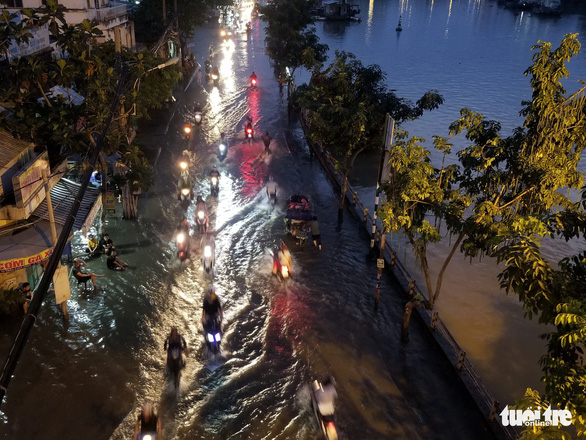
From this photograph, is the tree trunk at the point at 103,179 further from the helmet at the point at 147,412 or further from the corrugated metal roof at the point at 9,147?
the helmet at the point at 147,412

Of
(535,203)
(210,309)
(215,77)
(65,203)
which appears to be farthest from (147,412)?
(215,77)

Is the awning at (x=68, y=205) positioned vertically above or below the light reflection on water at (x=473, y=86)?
above

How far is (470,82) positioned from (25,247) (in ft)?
206

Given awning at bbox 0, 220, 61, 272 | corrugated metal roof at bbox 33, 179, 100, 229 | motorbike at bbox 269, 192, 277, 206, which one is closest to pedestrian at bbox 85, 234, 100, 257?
corrugated metal roof at bbox 33, 179, 100, 229

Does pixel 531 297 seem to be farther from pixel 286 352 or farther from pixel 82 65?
pixel 82 65

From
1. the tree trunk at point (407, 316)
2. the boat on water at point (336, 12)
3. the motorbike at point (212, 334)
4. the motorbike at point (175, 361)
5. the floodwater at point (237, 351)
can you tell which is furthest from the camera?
the boat on water at point (336, 12)

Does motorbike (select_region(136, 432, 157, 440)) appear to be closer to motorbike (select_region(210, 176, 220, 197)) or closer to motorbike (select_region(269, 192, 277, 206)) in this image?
motorbike (select_region(269, 192, 277, 206))

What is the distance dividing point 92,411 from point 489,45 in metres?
101

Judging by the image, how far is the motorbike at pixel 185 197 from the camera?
23.7 metres

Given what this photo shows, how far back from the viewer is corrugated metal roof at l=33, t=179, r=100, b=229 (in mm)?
16234

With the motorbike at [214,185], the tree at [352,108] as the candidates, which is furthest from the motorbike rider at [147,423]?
the motorbike at [214,185]

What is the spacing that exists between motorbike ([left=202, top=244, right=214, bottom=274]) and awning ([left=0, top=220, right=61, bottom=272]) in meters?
5.31

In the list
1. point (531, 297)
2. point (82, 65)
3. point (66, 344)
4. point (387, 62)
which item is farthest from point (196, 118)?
point (387, 62)

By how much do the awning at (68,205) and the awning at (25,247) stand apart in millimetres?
811
